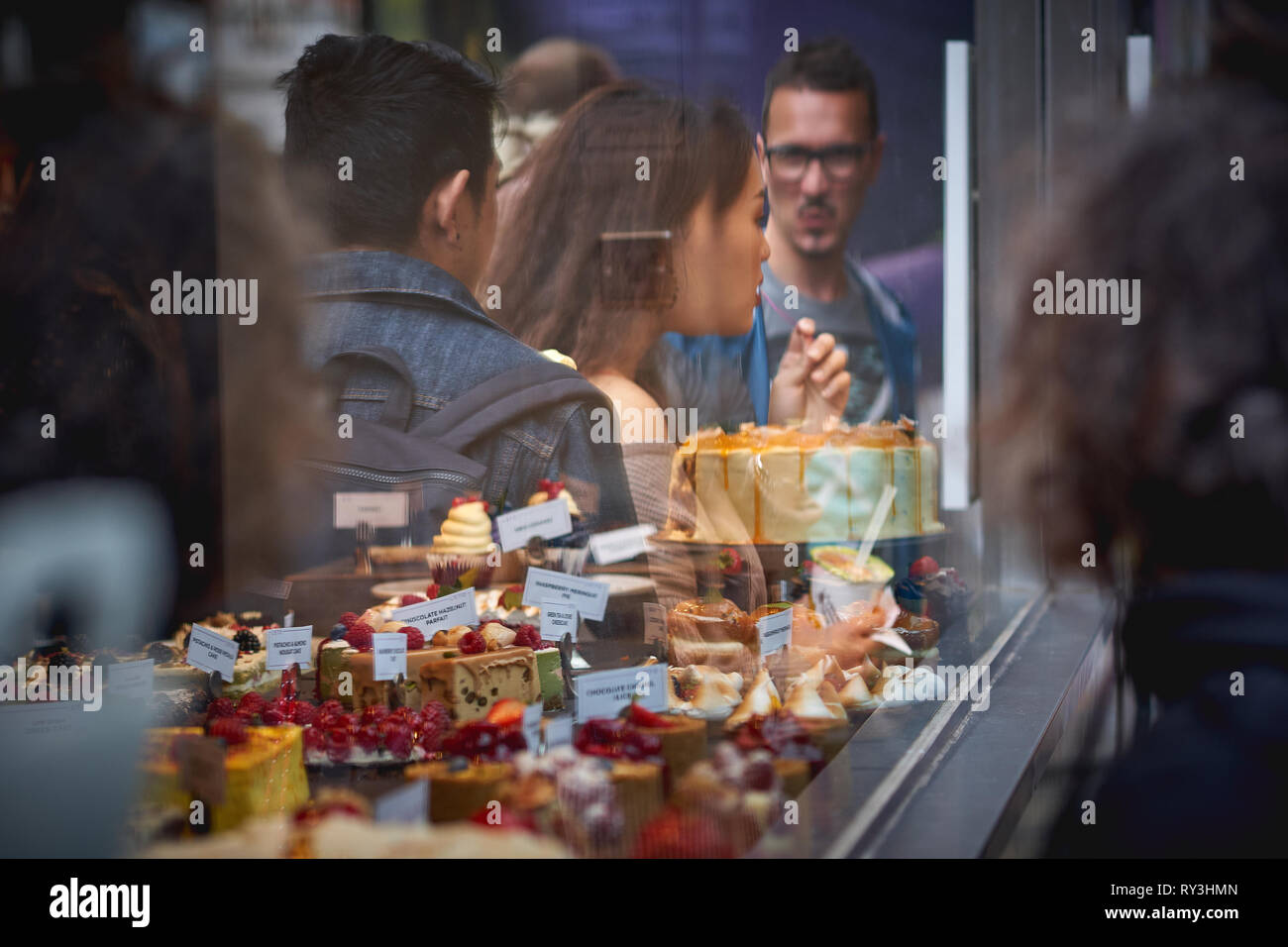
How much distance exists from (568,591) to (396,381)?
940 mm

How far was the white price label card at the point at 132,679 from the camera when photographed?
2.38 metres

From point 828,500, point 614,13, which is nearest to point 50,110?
point 614,13

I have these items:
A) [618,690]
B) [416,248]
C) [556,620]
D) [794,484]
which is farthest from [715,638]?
[416,248]

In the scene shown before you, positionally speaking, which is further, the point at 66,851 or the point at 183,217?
the point at 183,217

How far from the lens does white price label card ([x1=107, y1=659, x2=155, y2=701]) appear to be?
2.38 metres

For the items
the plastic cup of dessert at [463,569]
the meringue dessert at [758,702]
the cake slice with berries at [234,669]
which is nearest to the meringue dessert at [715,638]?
the meringue dessert at [758,702]

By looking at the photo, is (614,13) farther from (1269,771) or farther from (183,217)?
(1269,771)

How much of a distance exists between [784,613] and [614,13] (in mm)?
2049

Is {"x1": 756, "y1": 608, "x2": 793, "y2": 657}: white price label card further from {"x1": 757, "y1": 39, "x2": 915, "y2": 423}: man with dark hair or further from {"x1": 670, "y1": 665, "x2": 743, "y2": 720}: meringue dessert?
{"x1": 757, "y1": 39, "x2": 915, "y2": 423}: man with dark hair

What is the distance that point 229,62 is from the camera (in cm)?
384

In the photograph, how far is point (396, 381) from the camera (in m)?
3.50

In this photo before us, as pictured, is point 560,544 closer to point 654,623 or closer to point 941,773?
point 654,623

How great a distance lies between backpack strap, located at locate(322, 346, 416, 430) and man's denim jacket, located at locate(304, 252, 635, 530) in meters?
0.02

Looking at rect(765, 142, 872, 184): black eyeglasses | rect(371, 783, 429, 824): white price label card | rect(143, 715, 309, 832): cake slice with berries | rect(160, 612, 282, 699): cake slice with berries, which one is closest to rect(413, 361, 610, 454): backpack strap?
rect(160, 612, 282, 699): cake slice with berries
